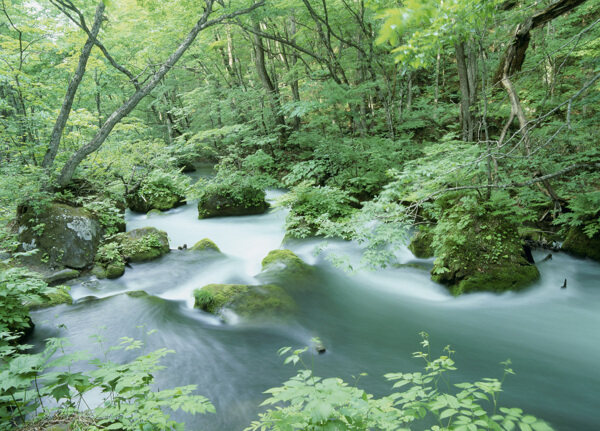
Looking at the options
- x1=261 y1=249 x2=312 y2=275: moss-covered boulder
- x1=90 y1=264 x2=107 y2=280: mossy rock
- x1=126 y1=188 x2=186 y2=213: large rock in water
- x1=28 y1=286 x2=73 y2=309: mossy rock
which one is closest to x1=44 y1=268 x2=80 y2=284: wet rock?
x1=90 y1=264 x2=107 y2=280: mossy rock

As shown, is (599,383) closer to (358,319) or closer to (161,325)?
(358,319)

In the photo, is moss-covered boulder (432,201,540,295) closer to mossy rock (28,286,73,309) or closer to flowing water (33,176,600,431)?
flowing water (33,176,600,431)

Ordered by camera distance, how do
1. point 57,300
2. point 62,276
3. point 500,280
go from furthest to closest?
point 62,276
point 57,300
point 500,280

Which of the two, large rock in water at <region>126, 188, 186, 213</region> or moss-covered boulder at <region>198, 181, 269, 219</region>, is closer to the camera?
moss-covered boulder at <region>198, 181, 269, 219</region>

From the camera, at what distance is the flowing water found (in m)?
3.59

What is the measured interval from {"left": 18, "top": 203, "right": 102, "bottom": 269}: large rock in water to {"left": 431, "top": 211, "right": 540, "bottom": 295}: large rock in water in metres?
7.66

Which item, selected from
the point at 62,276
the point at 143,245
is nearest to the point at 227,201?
the point at 143,245

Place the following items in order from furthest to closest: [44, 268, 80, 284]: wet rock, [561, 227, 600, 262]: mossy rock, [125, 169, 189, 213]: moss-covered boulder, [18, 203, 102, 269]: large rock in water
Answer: [125, 169, 189, 213]: moss-covered boulder → [18, 203, 102, 269]: large rock in water → [44, 268, 80, 284]: wet rock → [561, 227, 600, 262]: mossy rock

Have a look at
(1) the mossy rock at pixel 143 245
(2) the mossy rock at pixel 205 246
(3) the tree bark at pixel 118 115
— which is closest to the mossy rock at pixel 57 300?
(1) the mossy rock at pixel 143 245

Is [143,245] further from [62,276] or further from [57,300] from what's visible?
[57,300]

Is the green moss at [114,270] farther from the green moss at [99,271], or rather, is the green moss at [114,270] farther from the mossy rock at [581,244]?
the mossy rock at [581,244]

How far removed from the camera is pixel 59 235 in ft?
22.5

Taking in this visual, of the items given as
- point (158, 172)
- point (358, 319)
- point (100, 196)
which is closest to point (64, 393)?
point (358, 319)

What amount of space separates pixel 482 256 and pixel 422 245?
1.52 metres
